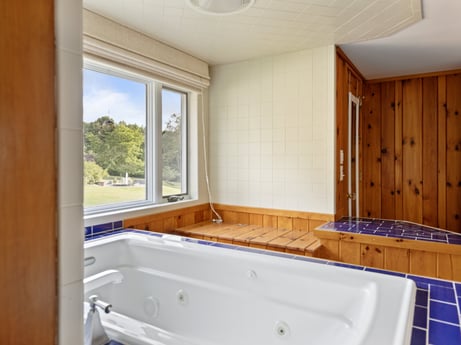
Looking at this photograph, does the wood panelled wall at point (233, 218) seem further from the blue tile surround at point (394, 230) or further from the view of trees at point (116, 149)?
the view of trees at point (116, 149)

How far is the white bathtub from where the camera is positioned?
1290 millimetres

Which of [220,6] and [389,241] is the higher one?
[220,6]

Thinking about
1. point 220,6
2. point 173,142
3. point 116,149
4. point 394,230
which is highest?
point 220,6

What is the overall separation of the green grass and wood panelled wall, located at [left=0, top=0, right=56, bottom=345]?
72.6 inches

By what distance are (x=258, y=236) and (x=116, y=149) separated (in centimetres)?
131

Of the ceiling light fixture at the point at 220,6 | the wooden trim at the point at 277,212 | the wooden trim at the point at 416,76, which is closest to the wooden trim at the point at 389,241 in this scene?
the wooden trim at the point at 277,212

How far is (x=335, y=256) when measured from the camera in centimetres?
228

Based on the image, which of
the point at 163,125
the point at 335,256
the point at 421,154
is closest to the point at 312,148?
the point at 335,256

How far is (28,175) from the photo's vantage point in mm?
452

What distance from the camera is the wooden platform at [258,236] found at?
2262 mm

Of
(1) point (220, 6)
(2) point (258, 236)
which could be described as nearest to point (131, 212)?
(2) point (258, 236)

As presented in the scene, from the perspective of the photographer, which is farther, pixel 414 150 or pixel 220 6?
pixel 414 150

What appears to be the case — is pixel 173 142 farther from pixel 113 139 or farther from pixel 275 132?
pixel 275 132

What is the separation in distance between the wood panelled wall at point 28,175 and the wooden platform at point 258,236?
6.30 ft
